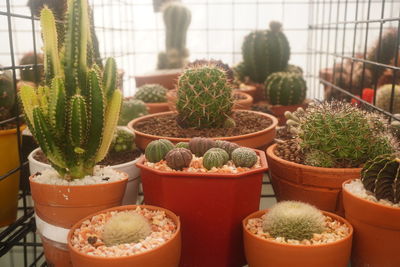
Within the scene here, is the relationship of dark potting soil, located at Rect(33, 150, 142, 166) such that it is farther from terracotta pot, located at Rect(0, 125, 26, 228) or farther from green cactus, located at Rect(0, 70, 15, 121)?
green cactus, located at Rect(0, 70, 15, 121)

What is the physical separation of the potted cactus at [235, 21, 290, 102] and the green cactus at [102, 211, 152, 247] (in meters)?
2.16

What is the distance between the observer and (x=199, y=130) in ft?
6.32

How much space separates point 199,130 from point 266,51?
1477 mm

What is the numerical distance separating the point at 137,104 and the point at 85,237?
140 centimetres

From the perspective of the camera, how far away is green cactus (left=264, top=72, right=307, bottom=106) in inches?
108

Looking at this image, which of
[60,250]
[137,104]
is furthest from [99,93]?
[137,104]

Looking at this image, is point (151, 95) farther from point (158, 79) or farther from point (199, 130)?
point (199, 130)

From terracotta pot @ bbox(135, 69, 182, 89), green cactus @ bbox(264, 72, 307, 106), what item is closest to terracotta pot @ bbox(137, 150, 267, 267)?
green cactus @ bbox(264, 72, 307, 106)

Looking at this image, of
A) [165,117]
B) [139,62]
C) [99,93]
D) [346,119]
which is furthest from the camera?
[139,62]

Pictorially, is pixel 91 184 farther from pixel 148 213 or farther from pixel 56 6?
pixel 56 6

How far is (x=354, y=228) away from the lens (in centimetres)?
125

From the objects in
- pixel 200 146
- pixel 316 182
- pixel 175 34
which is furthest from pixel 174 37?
pixel 316 182

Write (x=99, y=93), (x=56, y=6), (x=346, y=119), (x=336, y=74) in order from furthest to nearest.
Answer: (x=336, y=74)
(x=56, y=6)
(x=346, y=119)
(x=99, y=93)

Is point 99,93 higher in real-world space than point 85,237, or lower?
higher
